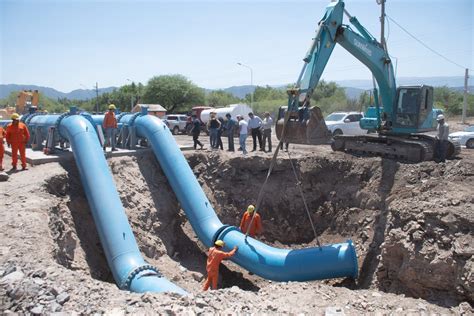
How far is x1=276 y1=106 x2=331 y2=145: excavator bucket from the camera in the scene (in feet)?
29.3

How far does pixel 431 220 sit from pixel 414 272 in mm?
→ 1016

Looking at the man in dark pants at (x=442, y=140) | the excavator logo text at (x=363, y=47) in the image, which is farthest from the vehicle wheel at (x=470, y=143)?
the excavator logo text at (x=363, y=47)

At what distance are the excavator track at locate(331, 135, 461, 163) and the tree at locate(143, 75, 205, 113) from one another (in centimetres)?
4044

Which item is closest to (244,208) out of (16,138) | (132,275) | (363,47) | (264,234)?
(264,234)

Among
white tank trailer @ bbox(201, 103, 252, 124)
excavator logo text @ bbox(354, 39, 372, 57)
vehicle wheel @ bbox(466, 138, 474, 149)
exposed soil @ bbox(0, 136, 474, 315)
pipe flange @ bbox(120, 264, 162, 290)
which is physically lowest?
pipe flange @ bbox(120, 264, 162, 290)

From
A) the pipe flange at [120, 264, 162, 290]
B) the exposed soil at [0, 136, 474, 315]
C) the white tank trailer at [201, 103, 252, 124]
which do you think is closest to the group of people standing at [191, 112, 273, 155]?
the exposed soil at [0, 136, 474, 315]

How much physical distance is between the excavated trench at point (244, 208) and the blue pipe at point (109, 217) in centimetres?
→ 75

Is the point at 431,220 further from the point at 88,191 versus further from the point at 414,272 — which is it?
the point at 88,191

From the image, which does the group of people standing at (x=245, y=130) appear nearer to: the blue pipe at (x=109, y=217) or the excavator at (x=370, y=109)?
the excavator at (x=370, y=109)

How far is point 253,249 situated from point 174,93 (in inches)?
1779

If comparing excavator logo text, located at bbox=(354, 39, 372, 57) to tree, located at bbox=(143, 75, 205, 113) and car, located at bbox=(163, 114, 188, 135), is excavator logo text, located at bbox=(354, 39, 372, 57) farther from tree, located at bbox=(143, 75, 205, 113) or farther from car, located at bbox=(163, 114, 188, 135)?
tree, located at bbox=(143, 75, 205, 113)

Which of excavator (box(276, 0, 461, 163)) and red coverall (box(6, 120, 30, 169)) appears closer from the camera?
excavator (box(276, 0, 461, 163))

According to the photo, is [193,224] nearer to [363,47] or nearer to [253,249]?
[253,249]

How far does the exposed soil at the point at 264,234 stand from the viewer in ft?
18.7
